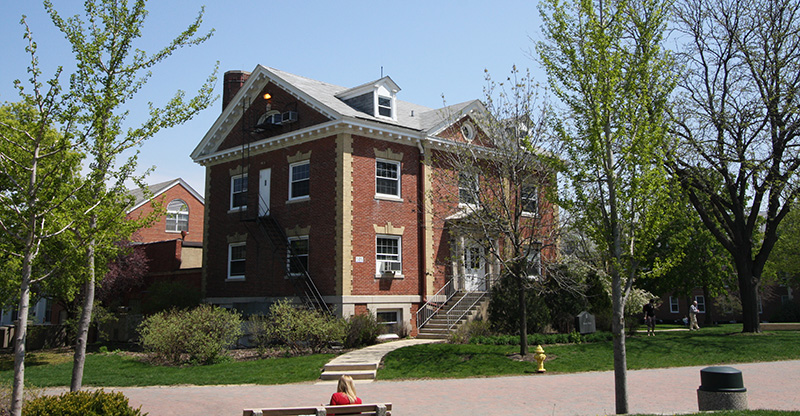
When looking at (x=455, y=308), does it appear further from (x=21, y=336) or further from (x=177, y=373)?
(x=21, y=336)

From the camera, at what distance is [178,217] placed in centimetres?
4231

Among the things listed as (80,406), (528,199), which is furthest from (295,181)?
(80,406)

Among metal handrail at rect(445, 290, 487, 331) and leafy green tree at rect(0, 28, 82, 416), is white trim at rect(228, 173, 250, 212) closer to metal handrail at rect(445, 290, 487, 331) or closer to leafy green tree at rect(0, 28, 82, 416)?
metal handrail at rect(445, 290, 487, 331)

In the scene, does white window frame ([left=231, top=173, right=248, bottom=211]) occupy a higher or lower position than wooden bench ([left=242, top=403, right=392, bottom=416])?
higher

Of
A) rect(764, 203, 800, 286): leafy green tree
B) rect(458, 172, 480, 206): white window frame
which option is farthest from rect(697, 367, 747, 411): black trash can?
rect(764, 203, 800, 286): leafy green tree

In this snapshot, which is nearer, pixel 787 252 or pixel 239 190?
pixel 239 190

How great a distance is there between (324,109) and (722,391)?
17108 millimetres

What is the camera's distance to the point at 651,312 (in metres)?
25.4

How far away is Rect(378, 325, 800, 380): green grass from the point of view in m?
15.4

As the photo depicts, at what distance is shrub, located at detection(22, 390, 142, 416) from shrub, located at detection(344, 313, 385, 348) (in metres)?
12.1

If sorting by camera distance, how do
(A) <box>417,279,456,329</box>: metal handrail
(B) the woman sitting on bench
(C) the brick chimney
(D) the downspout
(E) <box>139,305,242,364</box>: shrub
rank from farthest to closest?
1. (C) the brick chimney
2. (D) the downspout
3. (A) <box>417,279,456,329</box>: metal handrail
4. (E) <box>139,305,242,364</box>: shrub
5. (B) the woman sitting on bench

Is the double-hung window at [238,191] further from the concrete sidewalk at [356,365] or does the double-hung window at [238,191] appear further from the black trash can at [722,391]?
the black trash can at [722,391]

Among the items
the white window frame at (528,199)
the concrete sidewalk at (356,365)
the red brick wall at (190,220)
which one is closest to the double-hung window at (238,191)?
the concrete sidewalk at (356,365)

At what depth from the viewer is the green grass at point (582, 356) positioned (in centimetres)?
1539
